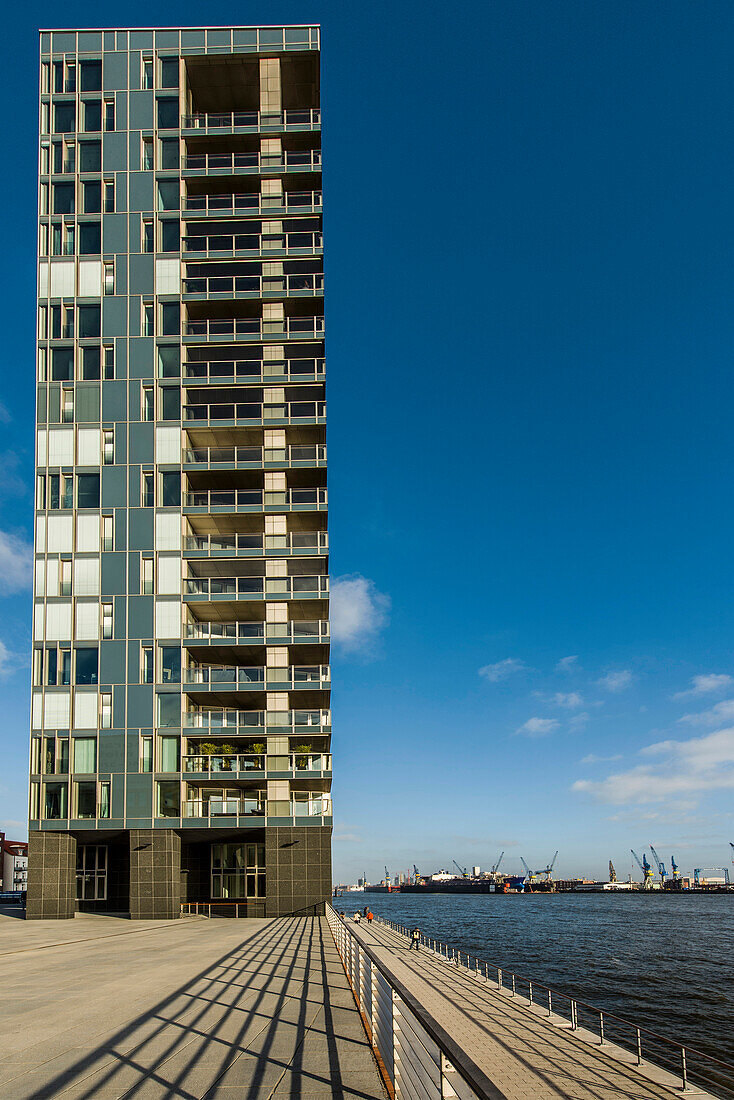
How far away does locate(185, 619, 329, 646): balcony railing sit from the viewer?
169ft

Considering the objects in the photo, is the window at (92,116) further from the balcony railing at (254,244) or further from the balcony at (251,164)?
the balcony railing at (254,244)

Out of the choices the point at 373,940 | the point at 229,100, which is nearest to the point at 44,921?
the point at 373,940

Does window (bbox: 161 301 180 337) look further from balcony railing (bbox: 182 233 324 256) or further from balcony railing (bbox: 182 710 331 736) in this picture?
balcony railing (bbox: 182 710 331 736)

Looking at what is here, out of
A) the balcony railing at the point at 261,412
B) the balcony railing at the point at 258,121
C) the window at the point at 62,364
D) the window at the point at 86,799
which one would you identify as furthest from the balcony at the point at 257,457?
the balcony railing at the point at 258,121

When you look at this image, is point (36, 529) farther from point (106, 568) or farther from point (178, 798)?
point (178, 798)

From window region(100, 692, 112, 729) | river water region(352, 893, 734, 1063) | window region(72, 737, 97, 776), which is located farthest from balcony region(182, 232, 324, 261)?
river water region(352, 893, 734, 1063)

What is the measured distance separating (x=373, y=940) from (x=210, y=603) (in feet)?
69.6

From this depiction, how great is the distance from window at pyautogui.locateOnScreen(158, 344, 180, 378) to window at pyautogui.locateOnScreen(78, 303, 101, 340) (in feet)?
14.4

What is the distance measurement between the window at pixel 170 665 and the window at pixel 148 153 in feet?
106

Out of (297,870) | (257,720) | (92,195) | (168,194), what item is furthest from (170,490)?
(297,870)

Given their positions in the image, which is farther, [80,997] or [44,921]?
[44,921]

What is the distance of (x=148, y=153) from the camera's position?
57.9 meters

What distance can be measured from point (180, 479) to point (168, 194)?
65.6ft

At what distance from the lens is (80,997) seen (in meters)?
17.7
